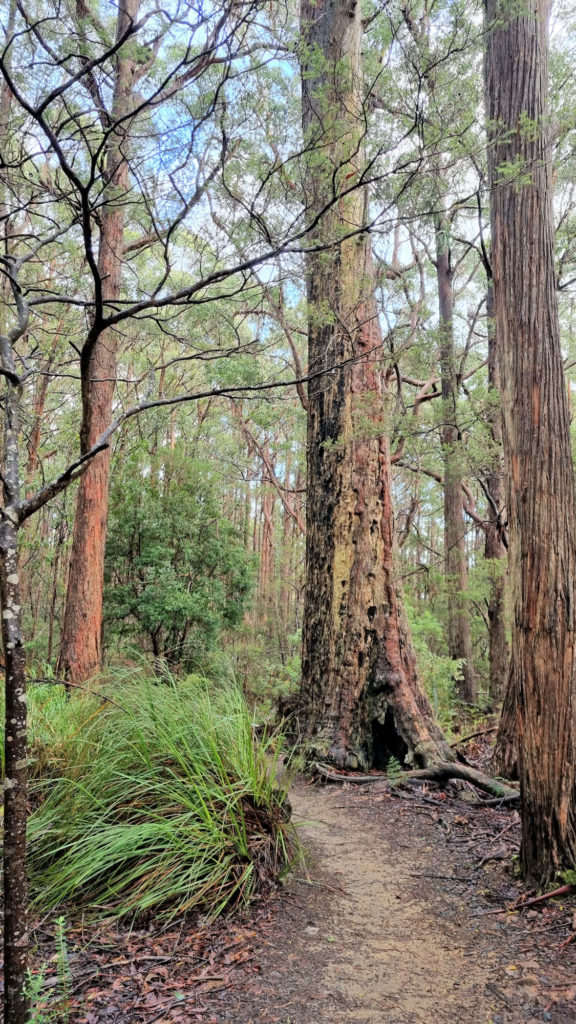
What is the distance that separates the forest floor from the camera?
241cm

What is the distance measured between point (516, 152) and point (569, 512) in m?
2.17

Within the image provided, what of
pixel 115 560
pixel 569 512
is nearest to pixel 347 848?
pixel 569 512

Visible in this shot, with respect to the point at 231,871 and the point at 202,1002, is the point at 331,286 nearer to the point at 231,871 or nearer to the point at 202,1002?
the point at 231,871

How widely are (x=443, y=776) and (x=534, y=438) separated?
331cm

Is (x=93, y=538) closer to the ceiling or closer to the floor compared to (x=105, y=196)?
closer to the floor

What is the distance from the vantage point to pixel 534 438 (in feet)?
11.4

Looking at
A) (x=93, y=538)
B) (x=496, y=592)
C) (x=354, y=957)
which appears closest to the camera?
(x=354, y=957)

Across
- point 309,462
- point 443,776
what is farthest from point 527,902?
point 309,462

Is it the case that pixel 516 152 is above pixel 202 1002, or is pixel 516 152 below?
above

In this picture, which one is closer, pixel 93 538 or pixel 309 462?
pixel 309 462

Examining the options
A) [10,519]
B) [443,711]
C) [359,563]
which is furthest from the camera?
[443,711]

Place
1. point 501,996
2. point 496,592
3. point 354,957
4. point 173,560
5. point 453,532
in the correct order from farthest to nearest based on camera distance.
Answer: point 453,532 < point 173,560 < point 496,592 < point 354,957 < point 501,996

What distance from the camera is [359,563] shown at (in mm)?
6262

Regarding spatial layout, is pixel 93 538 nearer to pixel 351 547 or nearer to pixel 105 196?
pixel 351 547
